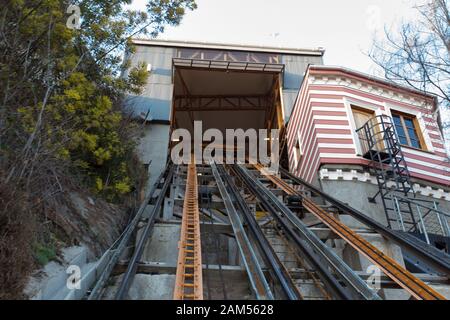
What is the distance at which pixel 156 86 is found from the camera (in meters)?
13.3

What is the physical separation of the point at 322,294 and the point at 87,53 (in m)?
5.74

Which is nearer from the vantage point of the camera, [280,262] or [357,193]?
[280,262]

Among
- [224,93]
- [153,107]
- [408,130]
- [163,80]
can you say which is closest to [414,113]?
[408,130]

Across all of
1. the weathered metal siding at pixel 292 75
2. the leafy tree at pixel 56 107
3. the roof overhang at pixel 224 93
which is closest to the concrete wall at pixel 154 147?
the leafy tree at pixel 56 107

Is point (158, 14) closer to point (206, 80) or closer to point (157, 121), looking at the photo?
point (157, 121)

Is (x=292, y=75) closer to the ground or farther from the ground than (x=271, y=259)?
farther from the ground

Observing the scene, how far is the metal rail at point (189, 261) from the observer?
10.6 ft

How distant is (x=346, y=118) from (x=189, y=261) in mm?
6968

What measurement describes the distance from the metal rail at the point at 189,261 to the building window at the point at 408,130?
6719 mm

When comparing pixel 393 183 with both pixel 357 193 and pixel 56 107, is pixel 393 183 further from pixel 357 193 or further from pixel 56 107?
pixel 56 107

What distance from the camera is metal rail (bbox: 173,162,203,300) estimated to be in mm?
3238

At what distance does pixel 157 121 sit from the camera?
40.2ft

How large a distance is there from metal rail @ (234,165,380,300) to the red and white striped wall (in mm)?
3223

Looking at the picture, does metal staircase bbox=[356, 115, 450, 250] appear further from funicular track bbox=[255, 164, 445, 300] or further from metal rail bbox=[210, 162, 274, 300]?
metal rail bbox=[210, 162, 274, 300]
